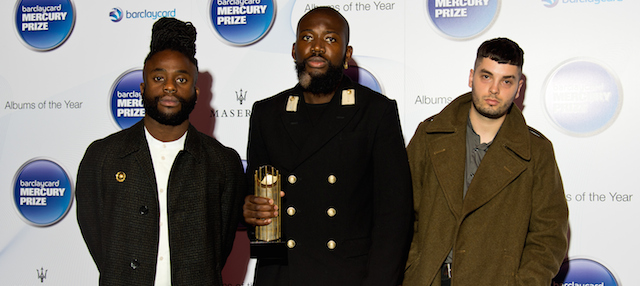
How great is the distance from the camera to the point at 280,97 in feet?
7.61

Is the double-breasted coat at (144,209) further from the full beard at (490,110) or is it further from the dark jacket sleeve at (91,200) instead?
the full beard at (490,110)

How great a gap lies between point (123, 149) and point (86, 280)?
5.61ft

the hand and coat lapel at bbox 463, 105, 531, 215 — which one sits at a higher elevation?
coat lapel at bbox 463, 105, 531, 215

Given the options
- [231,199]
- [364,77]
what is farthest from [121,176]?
[364,77]

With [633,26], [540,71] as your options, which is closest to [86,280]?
[540,71]

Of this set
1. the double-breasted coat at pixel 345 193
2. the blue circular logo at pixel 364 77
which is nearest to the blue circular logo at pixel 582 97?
the blue circular logo at pixel 364 77

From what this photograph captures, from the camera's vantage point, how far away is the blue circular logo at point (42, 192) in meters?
3.52

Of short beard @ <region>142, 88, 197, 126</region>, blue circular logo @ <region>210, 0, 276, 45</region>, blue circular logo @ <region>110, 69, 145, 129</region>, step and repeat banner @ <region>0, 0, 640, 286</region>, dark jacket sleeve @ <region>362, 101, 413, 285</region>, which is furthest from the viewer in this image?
blue circular logo @ <region>110, 69, 145, 129</region>

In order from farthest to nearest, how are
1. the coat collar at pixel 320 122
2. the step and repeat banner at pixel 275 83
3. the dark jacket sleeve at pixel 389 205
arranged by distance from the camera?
the step and repeat banner at pixel 275 83
the coat collar at pixel 320 122
the dark jacket sleeve at pixel 389 205

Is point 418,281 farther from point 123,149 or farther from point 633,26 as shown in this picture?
point 633,26

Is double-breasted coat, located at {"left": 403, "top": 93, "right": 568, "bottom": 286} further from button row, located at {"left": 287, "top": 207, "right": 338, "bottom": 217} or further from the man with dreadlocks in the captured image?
the man with dreadlocks

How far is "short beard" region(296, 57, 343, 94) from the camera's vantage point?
2.19 m

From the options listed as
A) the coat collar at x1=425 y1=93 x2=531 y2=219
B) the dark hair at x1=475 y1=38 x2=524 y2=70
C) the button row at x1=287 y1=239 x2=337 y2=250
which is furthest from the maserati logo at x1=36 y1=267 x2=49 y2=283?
the dark hair at x1=475 y1=38 x2=524 y2=70

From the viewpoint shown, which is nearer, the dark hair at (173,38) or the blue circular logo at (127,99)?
the dark hair at (173,38)
